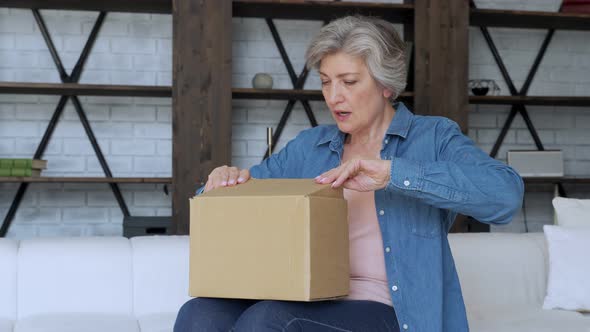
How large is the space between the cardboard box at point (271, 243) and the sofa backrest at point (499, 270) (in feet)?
3.68

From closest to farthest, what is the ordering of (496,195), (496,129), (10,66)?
(496,195), (10,66), (496,129)

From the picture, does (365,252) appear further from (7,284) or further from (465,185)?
(7,284)

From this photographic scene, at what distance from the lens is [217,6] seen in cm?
411

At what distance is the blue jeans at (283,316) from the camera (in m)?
1.50

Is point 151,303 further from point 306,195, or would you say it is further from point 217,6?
point 217,6

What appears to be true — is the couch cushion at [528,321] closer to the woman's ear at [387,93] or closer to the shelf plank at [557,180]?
the woman's ear at [387,93]

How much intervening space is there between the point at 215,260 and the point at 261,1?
2834mm

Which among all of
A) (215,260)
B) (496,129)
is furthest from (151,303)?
(496,129)

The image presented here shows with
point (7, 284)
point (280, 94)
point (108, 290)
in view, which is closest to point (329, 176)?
point (108, 290)

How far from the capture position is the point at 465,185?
1597 mm

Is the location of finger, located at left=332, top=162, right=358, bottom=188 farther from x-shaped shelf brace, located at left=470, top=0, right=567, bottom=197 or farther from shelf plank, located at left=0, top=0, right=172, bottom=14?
x-shaped shelf brace, located at left=470, top=0, right=567, bottom=197

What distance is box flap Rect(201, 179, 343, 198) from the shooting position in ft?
5.06

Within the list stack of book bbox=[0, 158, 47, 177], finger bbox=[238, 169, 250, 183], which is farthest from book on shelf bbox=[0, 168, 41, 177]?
finger bbox=[238, 169, 250, 183]

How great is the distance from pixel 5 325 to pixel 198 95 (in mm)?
2021
